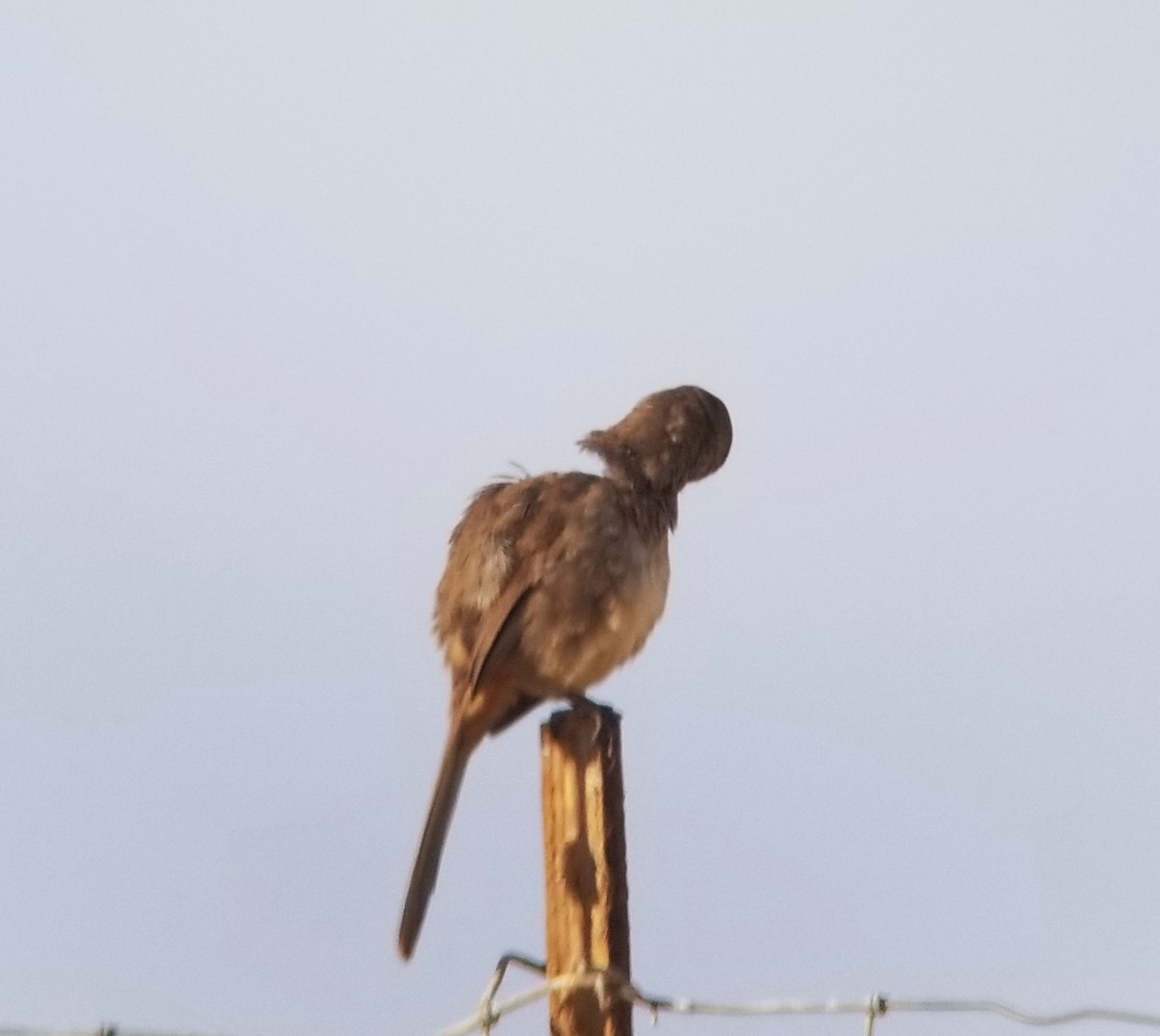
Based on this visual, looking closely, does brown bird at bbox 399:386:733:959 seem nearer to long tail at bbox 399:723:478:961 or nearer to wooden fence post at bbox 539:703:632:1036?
long tail at bbox 399:723:478:961

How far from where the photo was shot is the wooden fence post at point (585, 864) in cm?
418

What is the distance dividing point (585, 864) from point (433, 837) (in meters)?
1.50

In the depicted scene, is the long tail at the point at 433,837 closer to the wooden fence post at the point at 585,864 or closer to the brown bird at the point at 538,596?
the brown bird at the point at 538,596

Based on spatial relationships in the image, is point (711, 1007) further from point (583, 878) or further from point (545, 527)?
point (545, 527)

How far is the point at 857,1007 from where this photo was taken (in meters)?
3.94

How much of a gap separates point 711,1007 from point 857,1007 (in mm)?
271

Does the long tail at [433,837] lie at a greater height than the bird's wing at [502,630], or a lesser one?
lesser

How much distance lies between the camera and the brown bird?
20.5 ft

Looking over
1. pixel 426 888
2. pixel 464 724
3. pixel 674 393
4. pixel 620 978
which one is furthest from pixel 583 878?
pixel 674 393

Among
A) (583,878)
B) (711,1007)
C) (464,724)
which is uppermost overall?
(464,724)

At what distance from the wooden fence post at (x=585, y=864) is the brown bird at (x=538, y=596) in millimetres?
1592

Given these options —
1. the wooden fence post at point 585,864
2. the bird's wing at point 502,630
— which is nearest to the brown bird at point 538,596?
the bird's wing at point 502,630

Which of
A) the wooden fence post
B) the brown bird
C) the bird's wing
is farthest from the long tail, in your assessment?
the wooden fence post

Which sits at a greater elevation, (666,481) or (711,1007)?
(666,481)
